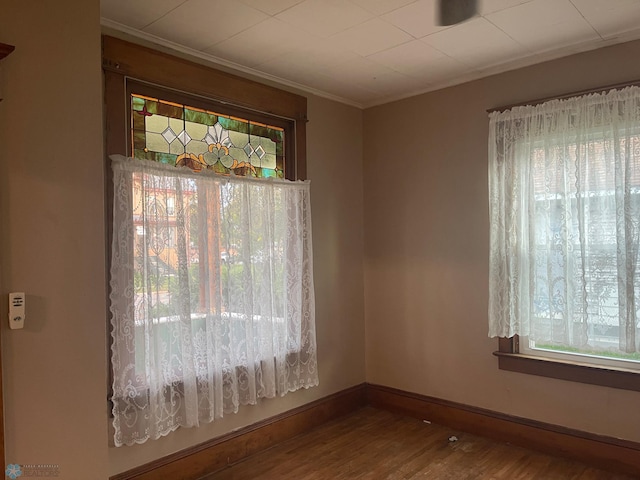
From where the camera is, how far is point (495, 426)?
3.35 meters

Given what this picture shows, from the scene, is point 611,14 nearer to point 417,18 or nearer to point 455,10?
point 455,10

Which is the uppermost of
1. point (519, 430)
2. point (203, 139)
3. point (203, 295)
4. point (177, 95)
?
point (177, 95)

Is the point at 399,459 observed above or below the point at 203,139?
below

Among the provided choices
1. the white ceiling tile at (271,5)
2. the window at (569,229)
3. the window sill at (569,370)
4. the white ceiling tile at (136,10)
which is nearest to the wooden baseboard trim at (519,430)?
the window sill at (569,370)

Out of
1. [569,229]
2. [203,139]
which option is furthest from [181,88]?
[569,229]

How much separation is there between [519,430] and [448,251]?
1.35 m

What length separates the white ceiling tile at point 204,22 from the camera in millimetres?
2360

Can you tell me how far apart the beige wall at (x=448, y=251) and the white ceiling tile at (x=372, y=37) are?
942 mm

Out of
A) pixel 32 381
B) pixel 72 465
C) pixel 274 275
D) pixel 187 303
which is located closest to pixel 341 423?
pixel 274 275

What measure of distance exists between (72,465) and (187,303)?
989mm

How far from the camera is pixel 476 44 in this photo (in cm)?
290

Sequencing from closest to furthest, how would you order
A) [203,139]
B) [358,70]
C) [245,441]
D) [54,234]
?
[54,234] → [203,139] → [245,441] → [358,70]

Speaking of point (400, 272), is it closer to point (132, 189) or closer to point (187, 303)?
point (187, 303)

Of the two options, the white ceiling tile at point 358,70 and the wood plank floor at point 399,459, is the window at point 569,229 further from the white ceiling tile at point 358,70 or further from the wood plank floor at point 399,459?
the white ceiling tile at point 358,70
